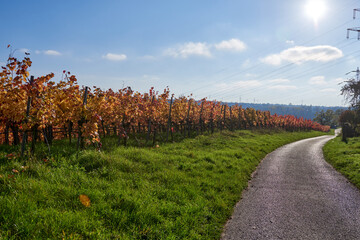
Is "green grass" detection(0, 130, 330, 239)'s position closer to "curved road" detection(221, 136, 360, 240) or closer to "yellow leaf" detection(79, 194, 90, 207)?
"yellow leaf" detection(79, 194, 90, 207)

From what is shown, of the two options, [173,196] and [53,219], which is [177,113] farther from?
[53,219]

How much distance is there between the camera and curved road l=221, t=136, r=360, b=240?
17.6ft

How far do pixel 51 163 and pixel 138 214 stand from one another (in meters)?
4.37

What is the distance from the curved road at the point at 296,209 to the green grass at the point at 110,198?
587 mm

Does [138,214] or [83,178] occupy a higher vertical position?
[83,178]

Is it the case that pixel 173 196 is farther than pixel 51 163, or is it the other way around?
pixel 51 163

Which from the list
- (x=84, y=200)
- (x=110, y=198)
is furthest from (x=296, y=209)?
(x=84, y=200)

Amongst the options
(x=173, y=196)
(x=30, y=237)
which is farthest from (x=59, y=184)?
(x=173, y=196)

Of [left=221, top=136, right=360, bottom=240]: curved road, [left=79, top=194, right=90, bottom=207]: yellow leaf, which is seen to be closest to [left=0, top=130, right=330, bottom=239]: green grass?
[left=79, top=194, right=90, bottom=207]: yellow leaf

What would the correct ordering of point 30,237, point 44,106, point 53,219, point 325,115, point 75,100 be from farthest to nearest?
point 325,115, point 75,100, point 44,106, point 53,219, point 30,237

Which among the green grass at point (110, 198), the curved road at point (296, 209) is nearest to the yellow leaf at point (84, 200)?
the green grass at point (110, 198)

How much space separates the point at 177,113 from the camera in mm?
23516

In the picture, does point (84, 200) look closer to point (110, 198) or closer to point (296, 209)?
point (110, 198)

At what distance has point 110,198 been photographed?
5.62 meters
